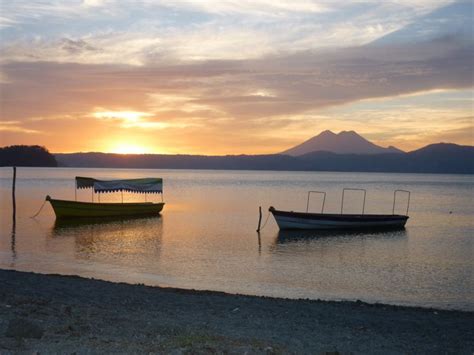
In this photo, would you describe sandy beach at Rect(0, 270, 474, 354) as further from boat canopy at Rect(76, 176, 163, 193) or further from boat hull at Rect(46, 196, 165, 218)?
boat canopy at Rect(76, 176, 163, 193)

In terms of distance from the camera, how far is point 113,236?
35.0 m

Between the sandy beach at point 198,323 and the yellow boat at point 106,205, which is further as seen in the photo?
the yellow boat at point 106,205

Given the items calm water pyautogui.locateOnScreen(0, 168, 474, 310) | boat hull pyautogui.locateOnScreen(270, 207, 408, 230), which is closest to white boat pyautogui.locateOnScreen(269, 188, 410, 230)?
boat hull pyautogui.locateOnScreen(270, 207, 408, 230)

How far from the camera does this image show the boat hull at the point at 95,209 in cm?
4397

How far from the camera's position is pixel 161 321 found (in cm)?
1079

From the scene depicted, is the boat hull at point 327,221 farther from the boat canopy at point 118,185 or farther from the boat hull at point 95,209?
the boat canopy at point 118,185

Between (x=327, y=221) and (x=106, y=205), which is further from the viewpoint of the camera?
(x=106, y=205)

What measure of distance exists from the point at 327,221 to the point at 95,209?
1951 centimetres

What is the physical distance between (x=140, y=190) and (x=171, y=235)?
50.5ft

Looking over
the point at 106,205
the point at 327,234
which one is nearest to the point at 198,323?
the point at 327,234

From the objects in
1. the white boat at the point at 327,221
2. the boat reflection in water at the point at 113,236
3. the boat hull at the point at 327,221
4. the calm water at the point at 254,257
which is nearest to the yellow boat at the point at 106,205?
the boat reflection in water at the point at 113,236

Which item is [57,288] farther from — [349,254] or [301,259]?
[349,254]

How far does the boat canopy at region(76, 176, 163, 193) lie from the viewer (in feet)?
154

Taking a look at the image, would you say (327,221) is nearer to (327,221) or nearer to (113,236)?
(327,221)
